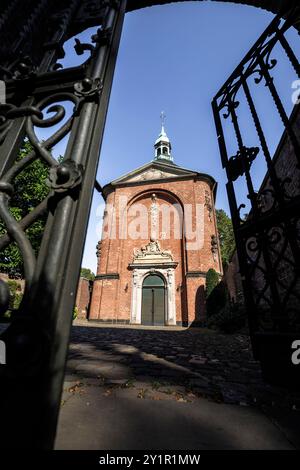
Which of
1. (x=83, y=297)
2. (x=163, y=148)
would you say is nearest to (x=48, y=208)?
(x=83, y=297)

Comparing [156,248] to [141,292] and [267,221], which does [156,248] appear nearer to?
[141,292]

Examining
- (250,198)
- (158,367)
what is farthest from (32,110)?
(158,367)

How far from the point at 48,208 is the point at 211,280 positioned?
13623 mm

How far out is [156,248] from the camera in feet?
52.6

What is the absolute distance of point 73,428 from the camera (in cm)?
98

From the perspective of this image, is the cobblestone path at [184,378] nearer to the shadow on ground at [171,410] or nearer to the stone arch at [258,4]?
the shadow on ground at [171,410]

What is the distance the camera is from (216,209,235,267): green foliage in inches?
1010

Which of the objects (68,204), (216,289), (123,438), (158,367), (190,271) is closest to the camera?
(68,204)

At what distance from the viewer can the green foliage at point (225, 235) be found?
25.7 meters

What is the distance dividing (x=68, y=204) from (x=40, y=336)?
0.39 metres

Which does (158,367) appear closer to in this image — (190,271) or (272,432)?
(272,432)

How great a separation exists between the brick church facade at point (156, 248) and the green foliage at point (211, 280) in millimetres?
451
